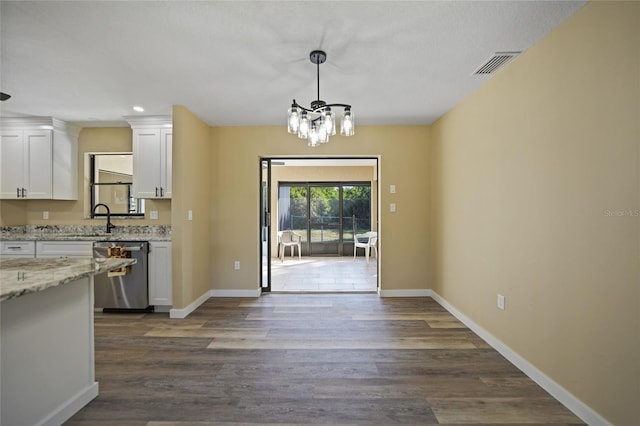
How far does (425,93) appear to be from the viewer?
10.2ft

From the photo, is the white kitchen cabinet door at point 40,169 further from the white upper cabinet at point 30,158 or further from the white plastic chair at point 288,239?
the white plastic chair at point 288,239

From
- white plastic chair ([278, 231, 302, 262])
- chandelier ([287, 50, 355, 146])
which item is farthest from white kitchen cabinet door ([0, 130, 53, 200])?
white plastic chair ([278, 231, 302, 262])

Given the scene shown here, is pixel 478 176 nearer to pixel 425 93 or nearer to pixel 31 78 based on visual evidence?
pixel 425 93

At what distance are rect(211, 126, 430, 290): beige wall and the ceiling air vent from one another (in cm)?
161

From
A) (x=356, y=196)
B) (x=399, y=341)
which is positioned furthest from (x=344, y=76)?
(x=356, y=196)

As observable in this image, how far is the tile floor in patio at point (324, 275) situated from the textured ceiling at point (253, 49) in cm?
271

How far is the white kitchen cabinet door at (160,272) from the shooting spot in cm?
356

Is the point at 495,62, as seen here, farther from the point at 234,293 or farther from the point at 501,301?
the point at 234,293

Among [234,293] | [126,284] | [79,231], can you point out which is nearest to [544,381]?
[234,293]

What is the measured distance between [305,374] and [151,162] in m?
3.14

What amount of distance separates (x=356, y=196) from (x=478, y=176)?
5113mm

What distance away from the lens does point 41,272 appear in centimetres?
156

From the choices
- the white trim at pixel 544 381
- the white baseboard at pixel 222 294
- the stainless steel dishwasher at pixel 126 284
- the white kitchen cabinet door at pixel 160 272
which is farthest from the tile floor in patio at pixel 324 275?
the white trim at pixel 544 381

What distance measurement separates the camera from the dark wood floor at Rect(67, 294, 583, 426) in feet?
5.96
